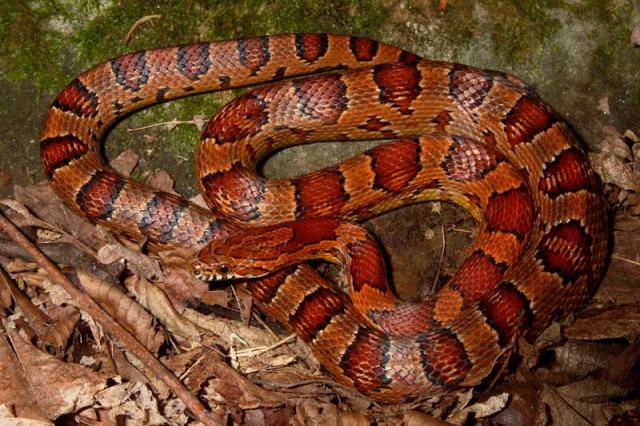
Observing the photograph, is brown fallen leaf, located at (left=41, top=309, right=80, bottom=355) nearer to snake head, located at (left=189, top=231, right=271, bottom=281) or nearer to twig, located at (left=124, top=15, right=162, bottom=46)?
snake head, located at (left=189, top=231, right=271, bottom=281)

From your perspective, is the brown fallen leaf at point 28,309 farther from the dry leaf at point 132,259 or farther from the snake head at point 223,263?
the snake head at point 223,263

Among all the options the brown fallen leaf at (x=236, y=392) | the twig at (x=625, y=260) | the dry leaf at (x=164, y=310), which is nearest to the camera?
the brown fallen leaf at (x=236, y=392)

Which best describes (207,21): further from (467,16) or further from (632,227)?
(632,227)

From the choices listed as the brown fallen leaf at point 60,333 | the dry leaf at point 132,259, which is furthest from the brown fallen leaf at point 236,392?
the brown fallen leaf at point 60,333

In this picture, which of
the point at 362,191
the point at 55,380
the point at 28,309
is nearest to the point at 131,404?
the point at 55,380

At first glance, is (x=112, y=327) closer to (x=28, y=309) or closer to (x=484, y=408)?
(x=28, y=309)

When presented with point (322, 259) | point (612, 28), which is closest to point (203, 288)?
point (322, 259)
